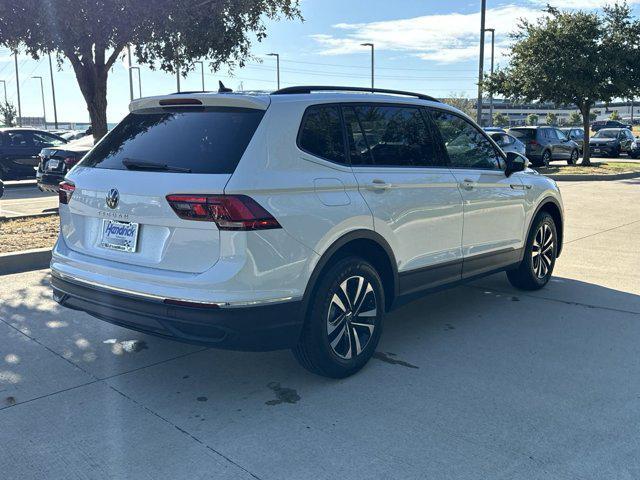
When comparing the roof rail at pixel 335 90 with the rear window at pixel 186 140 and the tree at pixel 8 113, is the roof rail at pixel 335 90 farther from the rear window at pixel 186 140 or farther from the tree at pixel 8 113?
the tree at pixel 8 113

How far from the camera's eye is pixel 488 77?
24.4 m

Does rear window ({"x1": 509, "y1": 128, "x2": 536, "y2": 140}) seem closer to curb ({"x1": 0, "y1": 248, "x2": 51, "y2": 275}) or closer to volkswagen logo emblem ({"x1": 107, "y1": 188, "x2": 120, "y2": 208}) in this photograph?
curb ({"x1": 0, "y1": 248, "x2": 51, "y2": 275})

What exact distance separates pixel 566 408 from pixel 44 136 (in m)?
17.5

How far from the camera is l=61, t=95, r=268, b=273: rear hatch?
3.35 meters

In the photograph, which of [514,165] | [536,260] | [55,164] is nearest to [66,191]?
[514,165]

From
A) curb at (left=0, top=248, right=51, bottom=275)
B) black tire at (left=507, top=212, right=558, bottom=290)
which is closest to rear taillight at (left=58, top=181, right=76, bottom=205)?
curb at (left=0, top=248, right=51, bottom=275)

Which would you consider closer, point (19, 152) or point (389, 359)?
point (389, 359)

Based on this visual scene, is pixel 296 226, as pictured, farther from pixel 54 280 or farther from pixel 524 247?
pixel 524 247

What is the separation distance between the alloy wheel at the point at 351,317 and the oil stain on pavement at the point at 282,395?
14.5 inches

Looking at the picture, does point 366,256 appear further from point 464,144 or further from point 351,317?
point 464,144

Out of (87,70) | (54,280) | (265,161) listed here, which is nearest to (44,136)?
(87,70)

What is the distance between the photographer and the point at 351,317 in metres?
4.00

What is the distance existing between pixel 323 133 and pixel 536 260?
125 inches

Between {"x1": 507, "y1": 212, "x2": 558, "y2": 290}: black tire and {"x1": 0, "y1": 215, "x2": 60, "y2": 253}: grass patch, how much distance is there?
5307 millimetres
